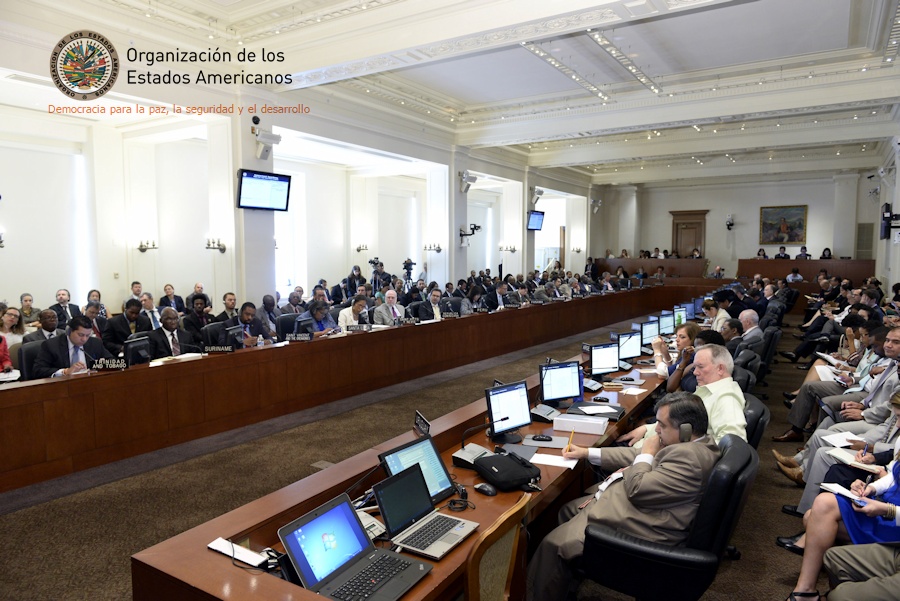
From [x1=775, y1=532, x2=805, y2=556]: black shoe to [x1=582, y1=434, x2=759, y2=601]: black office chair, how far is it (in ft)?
4.39

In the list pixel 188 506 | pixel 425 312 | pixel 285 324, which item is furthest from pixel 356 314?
pixel 188 506

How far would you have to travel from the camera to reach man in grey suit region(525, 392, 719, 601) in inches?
102

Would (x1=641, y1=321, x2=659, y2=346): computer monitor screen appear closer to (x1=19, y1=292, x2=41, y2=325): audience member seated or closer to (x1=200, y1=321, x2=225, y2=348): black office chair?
(x1=200, y1=321, x2=225, y2=348): black office chair

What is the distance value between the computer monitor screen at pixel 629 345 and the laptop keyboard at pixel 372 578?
408 centimetres

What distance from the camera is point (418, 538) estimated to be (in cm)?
226

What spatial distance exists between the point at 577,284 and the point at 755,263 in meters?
7.57

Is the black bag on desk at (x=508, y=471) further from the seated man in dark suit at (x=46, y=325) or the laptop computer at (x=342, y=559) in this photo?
the seated man in dark suit at (x=46, y=325)

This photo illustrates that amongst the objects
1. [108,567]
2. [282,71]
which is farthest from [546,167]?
[108,567]

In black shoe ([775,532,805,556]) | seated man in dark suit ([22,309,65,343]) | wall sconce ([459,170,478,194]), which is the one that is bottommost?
black shoe ([775,532,805,556])

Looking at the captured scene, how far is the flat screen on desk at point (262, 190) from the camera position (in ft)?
26.6

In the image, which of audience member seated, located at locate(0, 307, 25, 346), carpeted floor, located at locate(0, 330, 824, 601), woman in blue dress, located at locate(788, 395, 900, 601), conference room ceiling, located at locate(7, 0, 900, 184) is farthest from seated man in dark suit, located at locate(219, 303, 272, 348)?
woman in blue dress, located at locate(788, 395, 900, 601)

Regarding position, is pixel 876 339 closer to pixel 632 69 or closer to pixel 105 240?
pixel 632 69

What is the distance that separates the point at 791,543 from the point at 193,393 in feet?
15.3

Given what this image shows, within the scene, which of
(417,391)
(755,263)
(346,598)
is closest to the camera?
(346,598)
